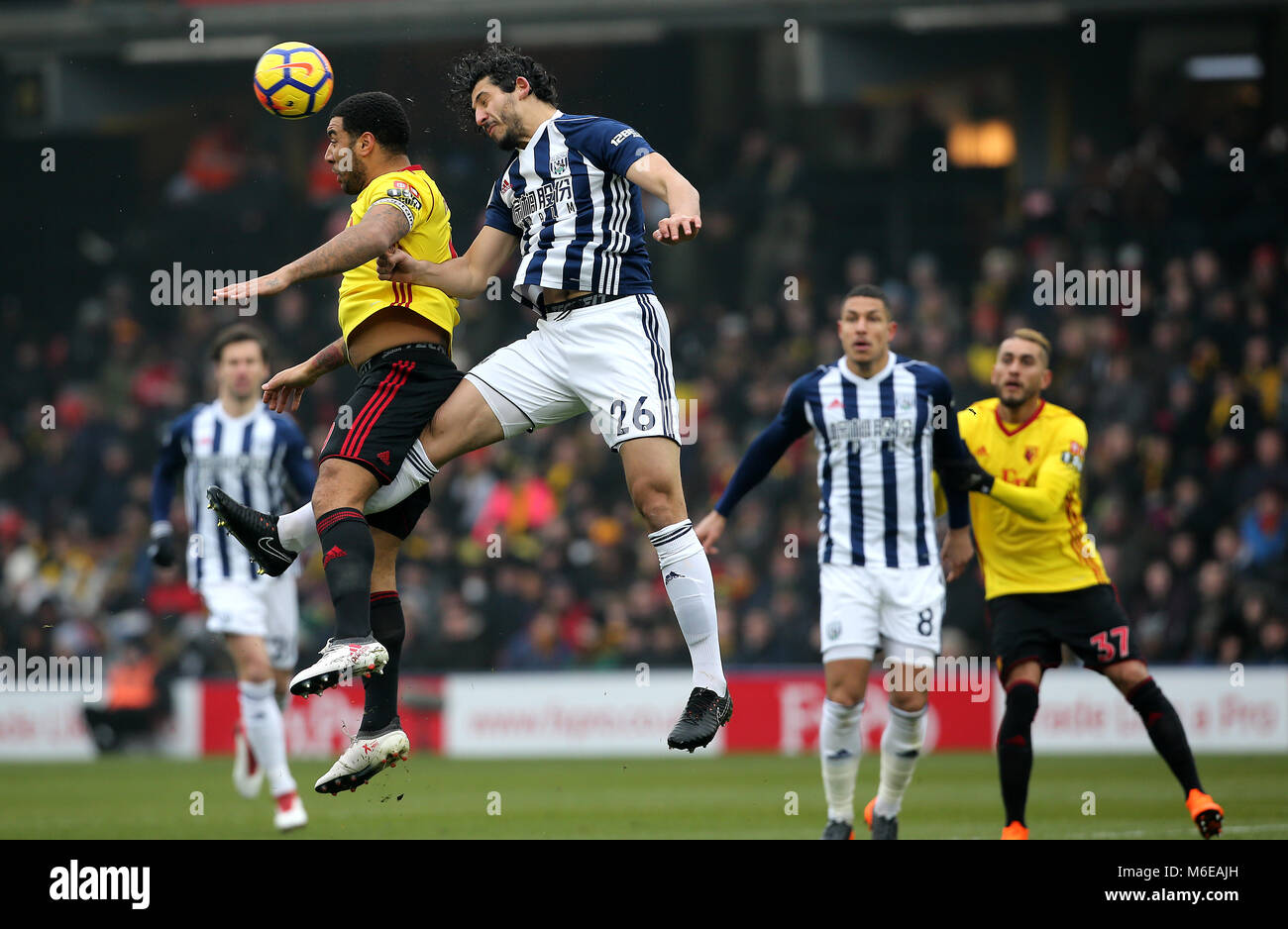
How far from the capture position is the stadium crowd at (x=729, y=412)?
14.4 meters

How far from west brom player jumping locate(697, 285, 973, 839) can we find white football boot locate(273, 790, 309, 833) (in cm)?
Result: 290

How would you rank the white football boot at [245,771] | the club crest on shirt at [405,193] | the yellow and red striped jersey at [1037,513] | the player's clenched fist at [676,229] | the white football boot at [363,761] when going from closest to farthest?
the player's clenched fist at [676,229], the white football boot at [363,761], the club crest on shirt at [405,193], the yellow and red striped jersey at [1037,513], the white football boot at [245,771]

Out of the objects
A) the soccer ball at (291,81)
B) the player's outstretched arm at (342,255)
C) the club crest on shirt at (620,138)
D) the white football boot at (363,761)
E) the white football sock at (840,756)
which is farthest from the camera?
the white football sock at (840,756)

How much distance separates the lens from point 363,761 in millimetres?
5961

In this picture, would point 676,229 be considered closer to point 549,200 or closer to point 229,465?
point 549,200

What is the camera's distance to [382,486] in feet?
20.9

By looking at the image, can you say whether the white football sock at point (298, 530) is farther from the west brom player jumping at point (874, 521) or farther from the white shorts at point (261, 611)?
the white shorts at point (261, 611)

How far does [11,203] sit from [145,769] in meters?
7.74

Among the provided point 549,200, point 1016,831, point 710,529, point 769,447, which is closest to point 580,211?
point 549,200

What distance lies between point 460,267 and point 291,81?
975mm

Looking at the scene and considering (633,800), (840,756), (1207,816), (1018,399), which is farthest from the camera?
(633,800)

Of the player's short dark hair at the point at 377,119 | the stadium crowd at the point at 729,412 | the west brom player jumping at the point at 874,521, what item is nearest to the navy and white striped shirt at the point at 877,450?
the west brom player jumping at the point at 874,521

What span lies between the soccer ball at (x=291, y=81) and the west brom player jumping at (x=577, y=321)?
580 mm
